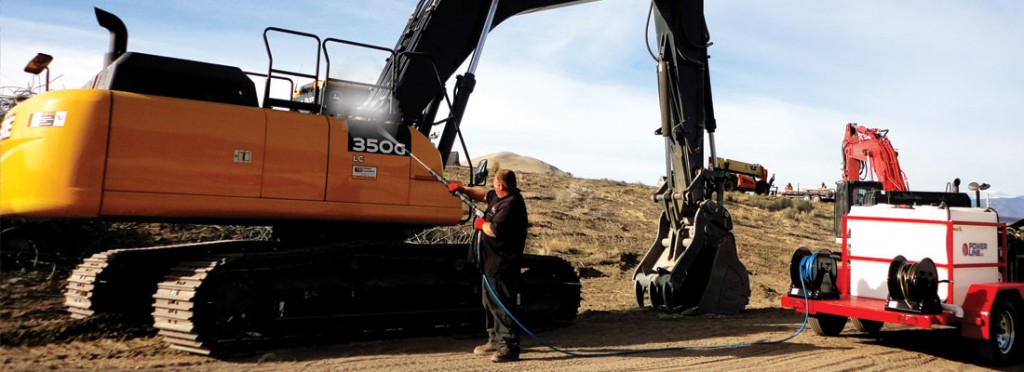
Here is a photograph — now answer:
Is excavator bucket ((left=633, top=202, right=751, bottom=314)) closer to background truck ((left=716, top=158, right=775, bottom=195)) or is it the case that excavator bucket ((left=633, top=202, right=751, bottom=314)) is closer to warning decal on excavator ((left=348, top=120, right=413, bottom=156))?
warning decal on excavator ((left=348, top=120, right=413, bottom=156))

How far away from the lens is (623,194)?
25.8m

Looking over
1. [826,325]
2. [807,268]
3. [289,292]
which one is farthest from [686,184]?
[289,292]

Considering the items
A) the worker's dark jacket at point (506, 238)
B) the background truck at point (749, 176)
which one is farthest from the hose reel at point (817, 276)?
the background truck at point (749, 176)

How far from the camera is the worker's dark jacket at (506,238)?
Answer: 6.97m

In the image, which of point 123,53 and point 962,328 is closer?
point 123,53

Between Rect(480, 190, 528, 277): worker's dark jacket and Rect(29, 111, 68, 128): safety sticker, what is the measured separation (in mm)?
3600

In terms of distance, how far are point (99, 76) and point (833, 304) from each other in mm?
7596

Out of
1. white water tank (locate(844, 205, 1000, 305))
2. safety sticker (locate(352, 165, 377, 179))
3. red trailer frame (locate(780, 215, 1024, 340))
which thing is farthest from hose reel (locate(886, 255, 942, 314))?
safety sticker (locate(352, 165, 377, 179))

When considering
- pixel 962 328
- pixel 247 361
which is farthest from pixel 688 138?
pixel 247 361

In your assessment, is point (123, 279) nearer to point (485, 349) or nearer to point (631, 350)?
point (485, 349)

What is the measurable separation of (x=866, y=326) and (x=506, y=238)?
5.33 meters

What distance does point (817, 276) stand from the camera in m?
8.63

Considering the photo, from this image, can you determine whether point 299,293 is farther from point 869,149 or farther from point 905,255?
point 869,149

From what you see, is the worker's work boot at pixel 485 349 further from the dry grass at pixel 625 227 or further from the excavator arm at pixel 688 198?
the dry grass at pixel 625 227
